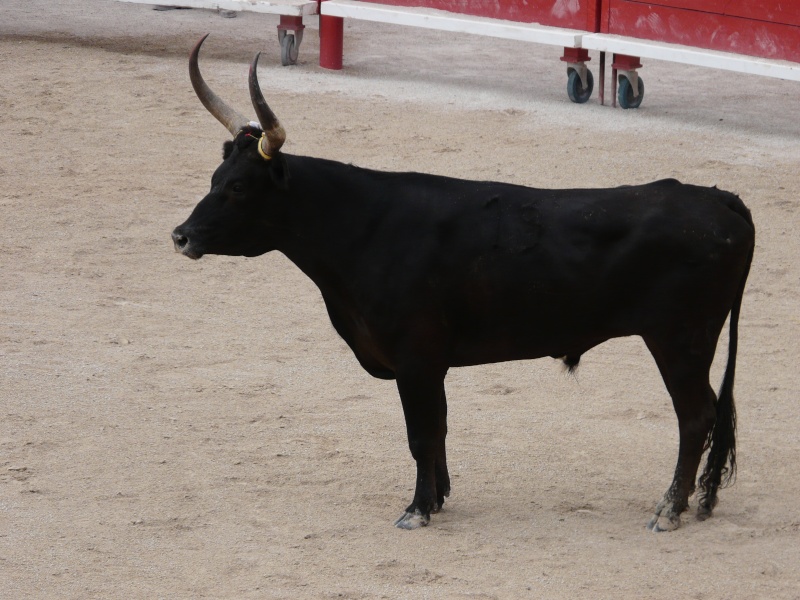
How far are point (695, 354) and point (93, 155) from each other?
17.4 feet

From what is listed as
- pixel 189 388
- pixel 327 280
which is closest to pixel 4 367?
pixel 189 388

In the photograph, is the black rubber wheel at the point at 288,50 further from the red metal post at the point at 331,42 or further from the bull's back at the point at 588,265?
the bull's back at the point at 588,265

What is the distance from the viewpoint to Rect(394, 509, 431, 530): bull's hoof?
4184 mm

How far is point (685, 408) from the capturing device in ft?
13.4

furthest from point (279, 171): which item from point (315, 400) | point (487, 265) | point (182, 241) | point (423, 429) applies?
point (315, 400)

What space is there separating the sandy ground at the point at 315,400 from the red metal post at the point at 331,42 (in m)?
0.83

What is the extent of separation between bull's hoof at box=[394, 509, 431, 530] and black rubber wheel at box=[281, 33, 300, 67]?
674 cm

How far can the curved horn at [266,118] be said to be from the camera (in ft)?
12.8

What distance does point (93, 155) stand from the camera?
8383mm

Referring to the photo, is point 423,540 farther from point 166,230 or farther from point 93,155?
point 93,155

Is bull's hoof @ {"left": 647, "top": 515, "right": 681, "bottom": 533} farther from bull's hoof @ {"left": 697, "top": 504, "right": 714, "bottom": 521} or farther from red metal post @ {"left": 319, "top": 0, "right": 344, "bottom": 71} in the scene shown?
red metal post @ {"left": 319, "top": 0, "right": 344, "bottom": 71}

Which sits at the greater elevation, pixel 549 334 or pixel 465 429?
pixel 549 334

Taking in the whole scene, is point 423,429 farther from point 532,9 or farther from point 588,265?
point 532,9

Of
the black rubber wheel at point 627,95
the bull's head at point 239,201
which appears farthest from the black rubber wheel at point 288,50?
the bull's head at point 239,201
